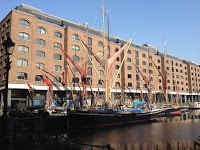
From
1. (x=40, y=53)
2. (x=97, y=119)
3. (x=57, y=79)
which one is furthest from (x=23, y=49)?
(x=97, y=119)

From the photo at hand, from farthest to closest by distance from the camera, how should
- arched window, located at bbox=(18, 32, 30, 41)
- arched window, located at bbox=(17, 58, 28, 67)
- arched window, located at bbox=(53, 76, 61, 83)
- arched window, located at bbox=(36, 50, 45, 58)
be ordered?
arched window, located at bbox=(53, 76, 61, 83) < arched window, located at bbox=(36, 50, 45, 58) < arched window, located at bbox=(18, 32, 30, 41) < arched window, located at bbox=(17, 58, 28, 67)

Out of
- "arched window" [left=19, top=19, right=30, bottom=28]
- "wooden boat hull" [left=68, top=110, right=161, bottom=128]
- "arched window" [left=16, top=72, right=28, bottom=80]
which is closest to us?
"wooden boat hull" [left=68, top=110, right=161, bottom=128]

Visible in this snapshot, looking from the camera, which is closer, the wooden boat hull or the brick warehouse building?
the wooden boat hull

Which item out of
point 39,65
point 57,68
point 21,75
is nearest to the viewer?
point 21,75

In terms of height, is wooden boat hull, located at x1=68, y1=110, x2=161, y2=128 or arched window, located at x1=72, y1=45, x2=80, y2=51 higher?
arched window, located at x1=72, y1=45, x2=80, y2=51

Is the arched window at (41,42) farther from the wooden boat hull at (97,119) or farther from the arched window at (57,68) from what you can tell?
the wooden boat hull at (97,119)

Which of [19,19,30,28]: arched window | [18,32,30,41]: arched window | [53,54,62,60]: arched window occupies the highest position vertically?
[19,19,30,28]: arched window

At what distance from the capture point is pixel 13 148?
38.3ft

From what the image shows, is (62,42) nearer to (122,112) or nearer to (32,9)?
(32,9)

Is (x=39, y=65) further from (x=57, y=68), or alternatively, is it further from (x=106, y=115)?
(x=106, y=115)

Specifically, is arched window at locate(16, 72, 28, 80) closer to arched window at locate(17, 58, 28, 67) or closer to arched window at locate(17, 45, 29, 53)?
arched window at locate(17, 58, 28, 67)

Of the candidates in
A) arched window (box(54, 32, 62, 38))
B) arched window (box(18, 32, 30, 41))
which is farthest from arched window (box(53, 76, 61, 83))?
arched window (box(18, 32, 30, 41))

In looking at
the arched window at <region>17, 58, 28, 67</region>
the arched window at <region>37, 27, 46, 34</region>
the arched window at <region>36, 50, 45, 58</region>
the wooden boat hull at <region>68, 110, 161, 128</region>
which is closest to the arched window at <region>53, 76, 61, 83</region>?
the arched window at <region>36, 50, 45, 58</region>

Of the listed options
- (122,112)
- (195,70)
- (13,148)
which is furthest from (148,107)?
(195,70)
